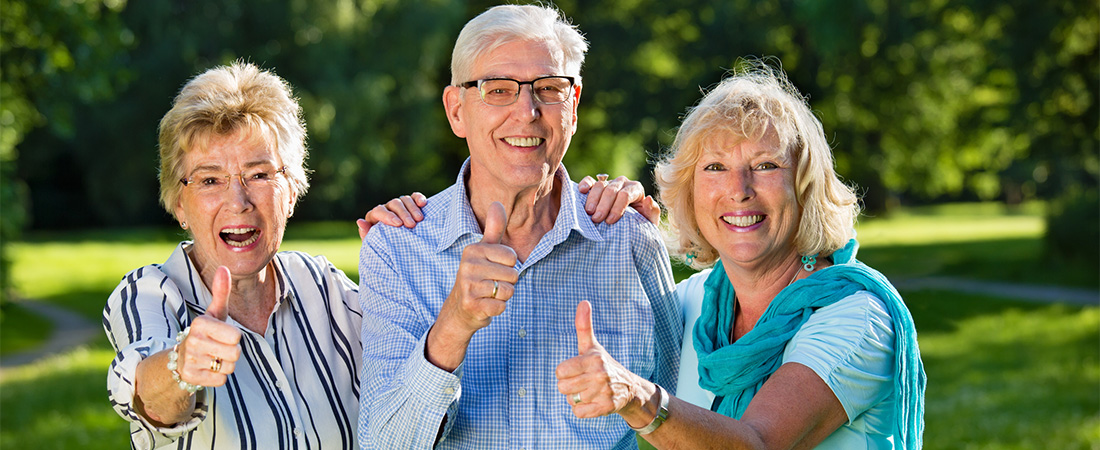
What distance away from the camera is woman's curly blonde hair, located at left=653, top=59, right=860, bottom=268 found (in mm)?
2670

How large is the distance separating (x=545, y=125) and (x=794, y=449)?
3.92 feet

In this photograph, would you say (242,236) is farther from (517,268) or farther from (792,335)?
(792,335)

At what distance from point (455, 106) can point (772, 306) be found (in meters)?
1.17

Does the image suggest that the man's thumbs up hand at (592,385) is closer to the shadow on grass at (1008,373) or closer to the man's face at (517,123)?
the man's face at (517,123)

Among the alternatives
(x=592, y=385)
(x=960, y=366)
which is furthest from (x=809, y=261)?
(x=960, y=366)

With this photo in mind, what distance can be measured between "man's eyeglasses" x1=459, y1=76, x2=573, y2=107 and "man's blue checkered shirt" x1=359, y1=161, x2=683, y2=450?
319 millimetres

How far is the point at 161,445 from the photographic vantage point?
2.54 m

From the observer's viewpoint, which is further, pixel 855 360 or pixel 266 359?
pixel 266 359

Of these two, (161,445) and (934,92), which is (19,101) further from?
(934,92)

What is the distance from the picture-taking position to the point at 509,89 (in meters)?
2.81

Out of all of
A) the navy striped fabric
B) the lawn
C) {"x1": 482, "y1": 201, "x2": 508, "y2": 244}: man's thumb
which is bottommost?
the lawn

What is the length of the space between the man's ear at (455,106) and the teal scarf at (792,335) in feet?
3.51

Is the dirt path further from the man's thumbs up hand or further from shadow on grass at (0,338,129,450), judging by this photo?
the man's thumbs up hand

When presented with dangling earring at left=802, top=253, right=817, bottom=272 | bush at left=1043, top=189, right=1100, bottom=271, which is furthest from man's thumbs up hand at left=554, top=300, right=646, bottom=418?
bush at left=1043, top=189, right=1100, bottom=271
